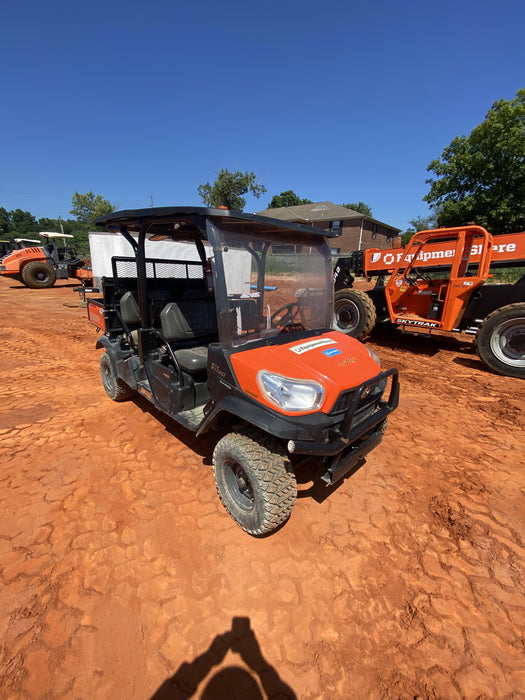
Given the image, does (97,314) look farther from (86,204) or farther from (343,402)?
(86,204)

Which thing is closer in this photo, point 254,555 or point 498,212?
point 254,555

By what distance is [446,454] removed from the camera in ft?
10.6

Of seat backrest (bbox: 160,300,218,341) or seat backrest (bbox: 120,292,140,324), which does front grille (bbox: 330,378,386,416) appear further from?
seat backrest (bbox: 120,292,140,324)

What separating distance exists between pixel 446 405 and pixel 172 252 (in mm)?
10239

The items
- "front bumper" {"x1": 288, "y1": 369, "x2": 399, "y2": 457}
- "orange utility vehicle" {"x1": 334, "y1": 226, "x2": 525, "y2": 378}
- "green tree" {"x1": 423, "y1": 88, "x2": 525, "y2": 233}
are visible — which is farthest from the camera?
"green tree" {"x1": 423, "y1": 88, "x2": 525, "y2": 233}

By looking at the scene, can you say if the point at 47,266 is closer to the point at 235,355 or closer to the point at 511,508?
the point at 235,355

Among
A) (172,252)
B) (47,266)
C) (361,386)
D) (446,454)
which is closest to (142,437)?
(361,386)

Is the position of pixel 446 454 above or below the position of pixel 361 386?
below

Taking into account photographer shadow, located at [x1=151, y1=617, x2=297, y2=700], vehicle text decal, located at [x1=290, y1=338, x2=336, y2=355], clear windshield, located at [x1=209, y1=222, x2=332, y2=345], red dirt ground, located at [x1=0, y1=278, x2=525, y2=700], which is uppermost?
clear windshield, located at [x1=209, y1=222, x2=332, y2=345]

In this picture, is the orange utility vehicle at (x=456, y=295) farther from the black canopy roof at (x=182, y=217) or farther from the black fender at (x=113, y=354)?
the black fender at (x=113, y=354)

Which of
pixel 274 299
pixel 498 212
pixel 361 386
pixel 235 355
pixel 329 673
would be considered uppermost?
pixel 498 212

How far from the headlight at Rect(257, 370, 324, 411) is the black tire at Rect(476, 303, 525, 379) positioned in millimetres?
5124

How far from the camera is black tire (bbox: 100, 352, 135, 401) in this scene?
396 centimetres

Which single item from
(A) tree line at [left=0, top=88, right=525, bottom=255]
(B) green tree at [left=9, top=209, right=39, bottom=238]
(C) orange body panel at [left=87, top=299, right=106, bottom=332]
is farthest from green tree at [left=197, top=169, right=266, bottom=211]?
(B) green tree at [left=9, top=209, right=39, bottom=238]
